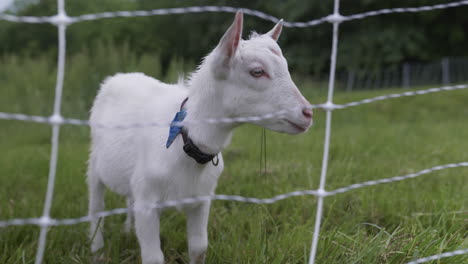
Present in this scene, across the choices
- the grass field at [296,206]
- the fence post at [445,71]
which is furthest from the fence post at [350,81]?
the grass field at [296,206]

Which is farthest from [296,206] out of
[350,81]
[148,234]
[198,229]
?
[350,81]

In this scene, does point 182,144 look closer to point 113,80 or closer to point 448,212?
point 113,80

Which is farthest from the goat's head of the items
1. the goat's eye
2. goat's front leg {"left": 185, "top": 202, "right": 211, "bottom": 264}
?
goat's front leg {"left": 185, "top": 202, "right": 211, "bottom": 264}

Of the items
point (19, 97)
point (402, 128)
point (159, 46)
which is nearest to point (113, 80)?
point (402, 128)

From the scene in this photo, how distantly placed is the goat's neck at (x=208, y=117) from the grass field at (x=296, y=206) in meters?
0.51

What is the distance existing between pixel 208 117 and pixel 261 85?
29 cm

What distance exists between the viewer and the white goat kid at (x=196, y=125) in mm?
1930

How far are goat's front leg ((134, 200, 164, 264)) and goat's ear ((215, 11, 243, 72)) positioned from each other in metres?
0.76

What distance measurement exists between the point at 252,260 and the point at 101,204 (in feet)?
3.57

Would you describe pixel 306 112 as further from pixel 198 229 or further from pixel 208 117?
pixel 198 229

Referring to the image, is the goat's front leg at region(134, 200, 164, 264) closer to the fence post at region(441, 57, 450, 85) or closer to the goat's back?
the goat's back

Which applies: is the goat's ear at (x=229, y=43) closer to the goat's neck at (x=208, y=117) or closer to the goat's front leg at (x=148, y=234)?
the goat's neck at (x=208, y=117)

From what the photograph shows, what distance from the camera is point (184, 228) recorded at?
112 inches

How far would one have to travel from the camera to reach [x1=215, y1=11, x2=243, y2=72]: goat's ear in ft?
5.86
